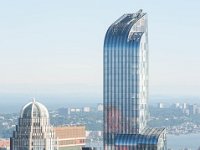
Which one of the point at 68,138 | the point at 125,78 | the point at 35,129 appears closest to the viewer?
the point at 35,129

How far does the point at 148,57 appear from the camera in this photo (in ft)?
506

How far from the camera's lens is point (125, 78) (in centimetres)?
15088

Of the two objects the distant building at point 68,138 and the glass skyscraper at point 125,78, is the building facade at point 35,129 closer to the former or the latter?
the glass skyscraper at point 125,78

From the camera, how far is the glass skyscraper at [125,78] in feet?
490

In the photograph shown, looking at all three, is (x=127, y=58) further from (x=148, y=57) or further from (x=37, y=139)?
(x=37, y=139)

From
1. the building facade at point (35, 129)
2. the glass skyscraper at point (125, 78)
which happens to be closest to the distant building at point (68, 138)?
the building facade at point (35, 129)

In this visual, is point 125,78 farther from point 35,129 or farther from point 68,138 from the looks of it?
point 68,138

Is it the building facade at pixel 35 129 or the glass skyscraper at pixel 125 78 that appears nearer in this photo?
the glass skyscraper at pixel 125 78

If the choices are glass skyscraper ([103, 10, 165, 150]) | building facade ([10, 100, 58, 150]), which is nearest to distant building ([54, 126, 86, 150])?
building facade ([10, 100, 58, 150])

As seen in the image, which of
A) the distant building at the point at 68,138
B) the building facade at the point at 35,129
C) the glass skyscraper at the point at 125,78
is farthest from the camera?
the distant building at the point at 68,138

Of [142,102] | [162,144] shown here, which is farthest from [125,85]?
[162,144]

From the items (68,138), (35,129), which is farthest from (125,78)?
(68,138)

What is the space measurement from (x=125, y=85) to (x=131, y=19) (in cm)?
954

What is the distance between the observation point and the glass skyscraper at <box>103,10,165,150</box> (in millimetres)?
149500
